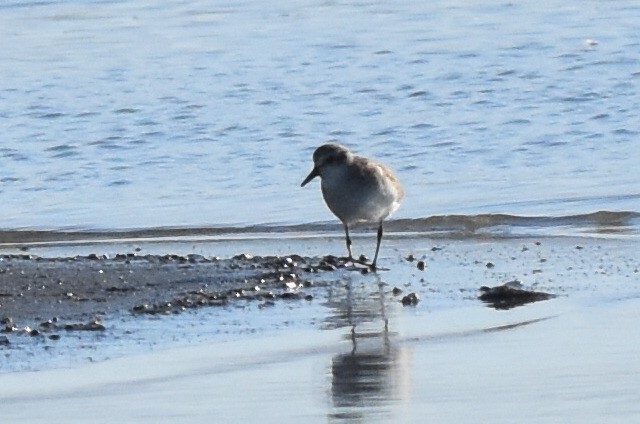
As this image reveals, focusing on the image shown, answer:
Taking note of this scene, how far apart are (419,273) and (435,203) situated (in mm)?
2239

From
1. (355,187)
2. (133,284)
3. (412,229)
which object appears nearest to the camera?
(133,284)

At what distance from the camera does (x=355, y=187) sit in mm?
9430

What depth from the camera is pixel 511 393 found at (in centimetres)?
604

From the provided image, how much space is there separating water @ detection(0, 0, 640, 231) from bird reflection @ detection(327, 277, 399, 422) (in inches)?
110

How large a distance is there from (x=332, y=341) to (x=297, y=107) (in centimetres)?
765

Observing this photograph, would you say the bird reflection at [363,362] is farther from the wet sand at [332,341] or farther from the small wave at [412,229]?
the small wave at [412,229]

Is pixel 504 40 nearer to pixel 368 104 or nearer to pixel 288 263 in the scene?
pixel 368 104

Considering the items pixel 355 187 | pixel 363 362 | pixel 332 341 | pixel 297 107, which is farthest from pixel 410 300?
pixel 297 107

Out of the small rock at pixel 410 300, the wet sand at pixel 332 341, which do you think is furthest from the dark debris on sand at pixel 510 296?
the small rock at pixel 410 300

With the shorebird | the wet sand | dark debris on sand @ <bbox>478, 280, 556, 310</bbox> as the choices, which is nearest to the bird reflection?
the wet sand

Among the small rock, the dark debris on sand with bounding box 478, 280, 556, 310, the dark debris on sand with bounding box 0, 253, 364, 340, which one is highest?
the dark debris on sand with bounding box 0, 253, 364, 340

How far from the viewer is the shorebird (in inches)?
371

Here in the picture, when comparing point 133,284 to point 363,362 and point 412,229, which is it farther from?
point 412,229

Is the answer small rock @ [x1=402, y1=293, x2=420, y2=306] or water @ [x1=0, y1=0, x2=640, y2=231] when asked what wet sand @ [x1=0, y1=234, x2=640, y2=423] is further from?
water @ [x1=0, y1=0, x2=640, y2=231]
